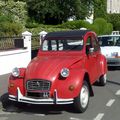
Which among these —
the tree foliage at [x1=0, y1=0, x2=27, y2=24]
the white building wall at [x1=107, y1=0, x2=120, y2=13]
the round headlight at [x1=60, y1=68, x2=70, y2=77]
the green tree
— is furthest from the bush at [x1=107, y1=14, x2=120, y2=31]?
the round headlight at [x1=60, y1=68, x2=70, y2=77]

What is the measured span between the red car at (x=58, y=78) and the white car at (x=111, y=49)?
267 inches

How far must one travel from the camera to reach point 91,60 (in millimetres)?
11227

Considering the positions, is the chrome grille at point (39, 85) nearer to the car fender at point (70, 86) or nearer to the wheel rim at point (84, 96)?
the car fender at point (70, 86)

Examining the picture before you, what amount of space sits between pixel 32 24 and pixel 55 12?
247 cm

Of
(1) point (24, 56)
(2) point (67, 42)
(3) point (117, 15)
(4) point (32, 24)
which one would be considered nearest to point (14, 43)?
(1) point (24, 56)

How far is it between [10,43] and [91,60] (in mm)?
7310

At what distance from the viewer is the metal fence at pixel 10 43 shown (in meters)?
17.2

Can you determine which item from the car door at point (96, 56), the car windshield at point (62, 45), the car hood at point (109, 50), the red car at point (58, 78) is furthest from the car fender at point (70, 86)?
the car hood at point (109, 50)

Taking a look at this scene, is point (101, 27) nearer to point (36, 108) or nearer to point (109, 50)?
point (109, 50)

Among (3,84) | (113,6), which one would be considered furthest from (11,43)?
(113,6)

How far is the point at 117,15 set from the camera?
55.0 metres

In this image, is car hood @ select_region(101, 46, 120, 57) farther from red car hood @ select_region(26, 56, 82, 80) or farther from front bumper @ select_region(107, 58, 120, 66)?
red car hood @ select_region(26, 56, 82, 80)

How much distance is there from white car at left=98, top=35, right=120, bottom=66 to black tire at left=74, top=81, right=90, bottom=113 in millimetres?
8182

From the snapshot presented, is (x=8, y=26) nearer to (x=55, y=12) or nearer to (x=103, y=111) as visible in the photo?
(x=55, y=12)
